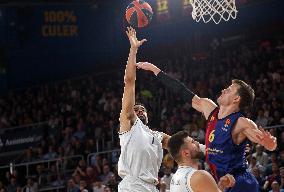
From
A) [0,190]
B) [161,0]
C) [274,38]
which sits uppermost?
[161,0]

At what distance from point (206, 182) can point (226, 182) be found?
23 centimetres

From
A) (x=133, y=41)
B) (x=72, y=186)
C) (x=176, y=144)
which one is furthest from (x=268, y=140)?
(x=72, y=186)

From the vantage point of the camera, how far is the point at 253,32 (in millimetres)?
22094

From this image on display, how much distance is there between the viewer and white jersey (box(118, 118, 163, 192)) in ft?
22.1

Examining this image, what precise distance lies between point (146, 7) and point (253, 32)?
14.3 meters

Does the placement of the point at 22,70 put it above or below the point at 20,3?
below

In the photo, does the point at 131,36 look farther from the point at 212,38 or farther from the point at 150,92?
the point at 212,38

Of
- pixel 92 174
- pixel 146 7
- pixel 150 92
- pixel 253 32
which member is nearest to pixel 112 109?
pixel 150 92

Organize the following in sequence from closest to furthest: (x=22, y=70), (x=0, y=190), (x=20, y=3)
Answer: (x=0, y=190) → (x=20, y=3) → (x=22, y=70)

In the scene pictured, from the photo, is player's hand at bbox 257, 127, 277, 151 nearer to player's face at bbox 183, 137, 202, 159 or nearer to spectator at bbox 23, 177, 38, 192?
player's face at bbox 183, 137, 202, 159

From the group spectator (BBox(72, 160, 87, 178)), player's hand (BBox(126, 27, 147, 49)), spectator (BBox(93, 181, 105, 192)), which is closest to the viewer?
player's hand (BBox(126, 27, 147, 49))

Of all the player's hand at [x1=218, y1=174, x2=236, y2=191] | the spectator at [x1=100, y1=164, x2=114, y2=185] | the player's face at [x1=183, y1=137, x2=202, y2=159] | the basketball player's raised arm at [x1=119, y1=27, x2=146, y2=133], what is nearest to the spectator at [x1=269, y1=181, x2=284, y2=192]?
the spectator at [x1=100, y1=164, x2=114, y2=185]

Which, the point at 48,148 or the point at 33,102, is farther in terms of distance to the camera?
the point at 33,102

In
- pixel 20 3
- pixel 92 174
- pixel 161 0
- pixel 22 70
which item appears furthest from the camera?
pixel 22 70
